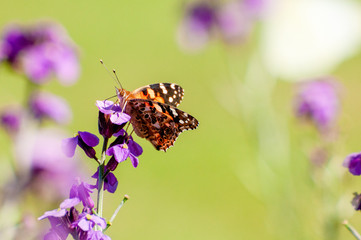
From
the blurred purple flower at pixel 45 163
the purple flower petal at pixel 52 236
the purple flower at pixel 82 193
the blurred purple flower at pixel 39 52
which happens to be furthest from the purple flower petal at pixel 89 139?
the blurred purple flower at pixel 39 52

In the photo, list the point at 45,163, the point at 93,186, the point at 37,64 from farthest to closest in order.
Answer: the point at 37,64 < the point at 45,163 < the point at 93,186

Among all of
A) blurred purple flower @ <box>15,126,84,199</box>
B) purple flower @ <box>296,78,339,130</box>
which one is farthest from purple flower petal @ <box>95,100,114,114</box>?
purple flower @ <box>296,78,339,130</box>

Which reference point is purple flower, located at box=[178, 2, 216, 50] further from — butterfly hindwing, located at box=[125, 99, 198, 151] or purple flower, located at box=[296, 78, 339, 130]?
butterfly hindwing, located at box=[125, 99, 198, 151]

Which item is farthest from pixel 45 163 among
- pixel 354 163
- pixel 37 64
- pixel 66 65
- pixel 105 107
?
pixel 354 163

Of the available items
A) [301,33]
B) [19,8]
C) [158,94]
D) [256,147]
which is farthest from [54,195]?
[19,8]

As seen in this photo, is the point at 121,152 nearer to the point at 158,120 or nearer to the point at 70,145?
the point at 70,145

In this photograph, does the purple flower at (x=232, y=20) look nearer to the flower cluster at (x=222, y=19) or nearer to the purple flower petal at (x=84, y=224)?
the flower cluster at (x=222, y=19)
